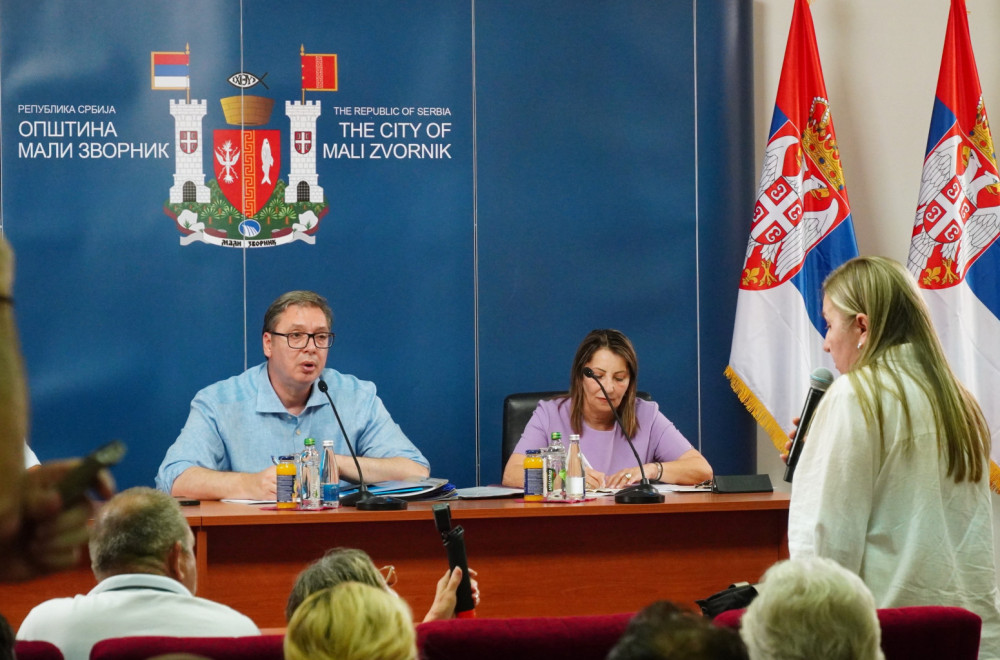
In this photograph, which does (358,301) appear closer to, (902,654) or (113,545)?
(113,545)

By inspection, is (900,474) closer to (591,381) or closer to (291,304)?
(591,381)

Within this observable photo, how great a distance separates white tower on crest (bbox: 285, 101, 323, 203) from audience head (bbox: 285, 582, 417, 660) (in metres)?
3.58

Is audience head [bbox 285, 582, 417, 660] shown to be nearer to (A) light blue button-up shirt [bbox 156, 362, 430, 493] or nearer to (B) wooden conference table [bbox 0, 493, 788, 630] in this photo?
(B) wooden conference table [bbox 0, 493, 788, 630]

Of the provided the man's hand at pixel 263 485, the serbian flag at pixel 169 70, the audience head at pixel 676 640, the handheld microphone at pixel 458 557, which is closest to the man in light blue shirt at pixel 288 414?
the man's hand at pixel 263 485

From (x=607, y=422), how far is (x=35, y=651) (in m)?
2.89

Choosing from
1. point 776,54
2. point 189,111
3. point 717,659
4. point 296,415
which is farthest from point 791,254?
point 717,659

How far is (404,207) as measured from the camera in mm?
4828

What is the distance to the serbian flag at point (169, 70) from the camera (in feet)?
15.3

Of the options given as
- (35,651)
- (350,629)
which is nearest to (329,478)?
(35,651)

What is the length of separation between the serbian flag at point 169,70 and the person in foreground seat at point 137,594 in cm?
300

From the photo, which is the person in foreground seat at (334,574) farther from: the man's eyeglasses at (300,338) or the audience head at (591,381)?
the audience head at (591,381)

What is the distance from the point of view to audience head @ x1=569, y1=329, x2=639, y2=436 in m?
4.09

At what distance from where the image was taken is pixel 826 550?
2010 mm

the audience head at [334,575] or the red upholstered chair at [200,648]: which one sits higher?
the audience head at [334,575]
